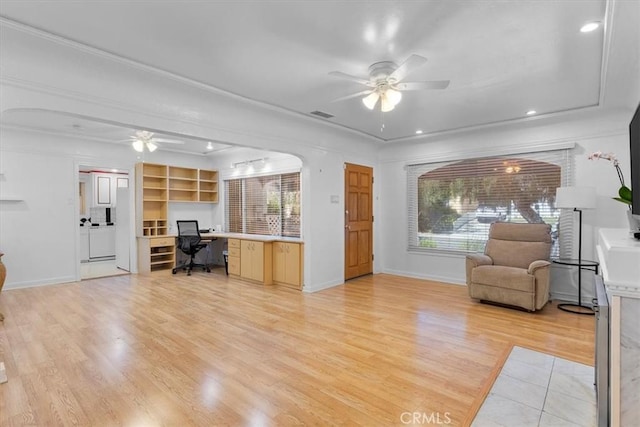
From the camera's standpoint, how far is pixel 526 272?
3.99 meters

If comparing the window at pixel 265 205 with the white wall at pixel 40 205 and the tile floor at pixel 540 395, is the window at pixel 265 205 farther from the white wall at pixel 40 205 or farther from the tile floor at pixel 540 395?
the tile floor at pixel 540 395

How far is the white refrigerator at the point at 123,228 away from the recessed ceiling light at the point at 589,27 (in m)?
7.32

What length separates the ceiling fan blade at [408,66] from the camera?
2.40 metres

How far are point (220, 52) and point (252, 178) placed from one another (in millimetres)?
→ 4569

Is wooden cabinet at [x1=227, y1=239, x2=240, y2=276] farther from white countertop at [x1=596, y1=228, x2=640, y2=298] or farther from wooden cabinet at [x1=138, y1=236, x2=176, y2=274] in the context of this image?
white countertop at [x1=596, y1=228, x2=640, y2=298]

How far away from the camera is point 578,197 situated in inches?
154

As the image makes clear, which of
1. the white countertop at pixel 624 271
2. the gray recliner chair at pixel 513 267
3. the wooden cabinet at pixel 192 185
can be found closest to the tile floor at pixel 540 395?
the white countertop at pixel 624 271

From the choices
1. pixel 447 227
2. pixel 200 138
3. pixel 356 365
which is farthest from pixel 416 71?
pixel 447 227

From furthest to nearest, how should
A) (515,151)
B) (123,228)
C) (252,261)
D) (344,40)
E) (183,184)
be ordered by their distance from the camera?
(183,184)
(123,228)
(252,261)
(515,151)
(344,40)

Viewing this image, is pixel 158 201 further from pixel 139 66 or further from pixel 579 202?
pixel 579 202

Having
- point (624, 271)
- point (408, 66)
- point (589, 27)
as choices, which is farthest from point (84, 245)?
point (589, 27)

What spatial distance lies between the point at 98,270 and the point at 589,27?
8.40 m

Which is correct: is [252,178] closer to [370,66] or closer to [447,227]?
[447,227]

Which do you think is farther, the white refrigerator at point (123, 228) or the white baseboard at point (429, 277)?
the white refrigerator at point (123, 228)
